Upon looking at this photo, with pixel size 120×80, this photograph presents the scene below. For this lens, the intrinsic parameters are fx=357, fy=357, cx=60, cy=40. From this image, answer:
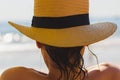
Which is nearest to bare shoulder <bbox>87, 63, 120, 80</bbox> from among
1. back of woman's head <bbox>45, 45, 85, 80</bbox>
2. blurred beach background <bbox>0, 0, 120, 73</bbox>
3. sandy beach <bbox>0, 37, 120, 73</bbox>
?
back of woman's head <bbox>45, 45, 85, 80</bbox>

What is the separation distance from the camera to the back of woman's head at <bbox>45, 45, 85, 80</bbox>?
3.13ft

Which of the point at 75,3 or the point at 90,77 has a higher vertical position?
the point at 75,3

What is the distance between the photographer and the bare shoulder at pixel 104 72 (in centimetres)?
107

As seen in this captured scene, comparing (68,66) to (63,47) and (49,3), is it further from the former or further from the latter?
(49,3)

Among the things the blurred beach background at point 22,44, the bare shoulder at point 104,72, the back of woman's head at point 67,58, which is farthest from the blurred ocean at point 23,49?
the back of woman's head at point 67,58

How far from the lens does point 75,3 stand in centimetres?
99

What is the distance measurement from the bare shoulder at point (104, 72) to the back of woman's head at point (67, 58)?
0.32 feet

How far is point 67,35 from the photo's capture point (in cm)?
94

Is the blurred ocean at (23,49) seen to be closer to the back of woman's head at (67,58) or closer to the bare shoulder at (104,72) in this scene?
the bare shoulder at (104,72)

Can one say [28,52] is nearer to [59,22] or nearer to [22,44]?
[22,44]

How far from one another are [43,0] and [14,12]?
538cm

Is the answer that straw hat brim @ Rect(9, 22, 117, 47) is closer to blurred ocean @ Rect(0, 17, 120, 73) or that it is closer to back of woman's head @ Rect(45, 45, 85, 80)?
back of woman's head @ Rect(45, 45, 85, 80)

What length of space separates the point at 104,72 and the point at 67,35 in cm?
21

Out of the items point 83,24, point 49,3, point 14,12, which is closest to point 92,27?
point 83,24
